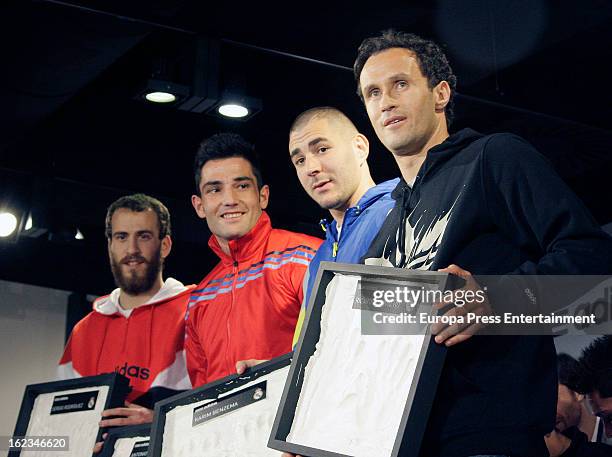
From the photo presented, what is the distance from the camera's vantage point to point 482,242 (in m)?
1.55

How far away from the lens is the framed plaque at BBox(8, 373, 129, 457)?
2.77 meters

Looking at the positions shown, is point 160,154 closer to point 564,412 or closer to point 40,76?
point 40,76

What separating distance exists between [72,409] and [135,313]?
849mm

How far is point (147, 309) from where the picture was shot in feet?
12.0

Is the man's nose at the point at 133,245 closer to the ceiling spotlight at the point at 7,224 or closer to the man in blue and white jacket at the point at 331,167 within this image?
the man in blue and white jacket at the point at 331,167

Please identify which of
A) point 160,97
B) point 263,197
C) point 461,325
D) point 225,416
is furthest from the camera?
point 160,97

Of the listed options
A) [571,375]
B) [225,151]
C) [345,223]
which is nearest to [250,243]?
[225,151]

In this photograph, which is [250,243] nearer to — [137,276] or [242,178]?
[242,178]

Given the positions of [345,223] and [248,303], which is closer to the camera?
[345,223]

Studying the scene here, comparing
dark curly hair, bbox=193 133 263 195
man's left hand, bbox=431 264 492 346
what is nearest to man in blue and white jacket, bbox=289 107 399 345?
dark curly hair, bbox=193 133 263 195

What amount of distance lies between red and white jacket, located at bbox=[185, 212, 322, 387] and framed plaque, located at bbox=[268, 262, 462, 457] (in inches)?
52.6

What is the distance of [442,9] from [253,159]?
6.18 feet

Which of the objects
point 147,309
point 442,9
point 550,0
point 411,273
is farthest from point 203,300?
point 550,0

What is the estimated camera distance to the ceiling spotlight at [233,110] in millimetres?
4964
